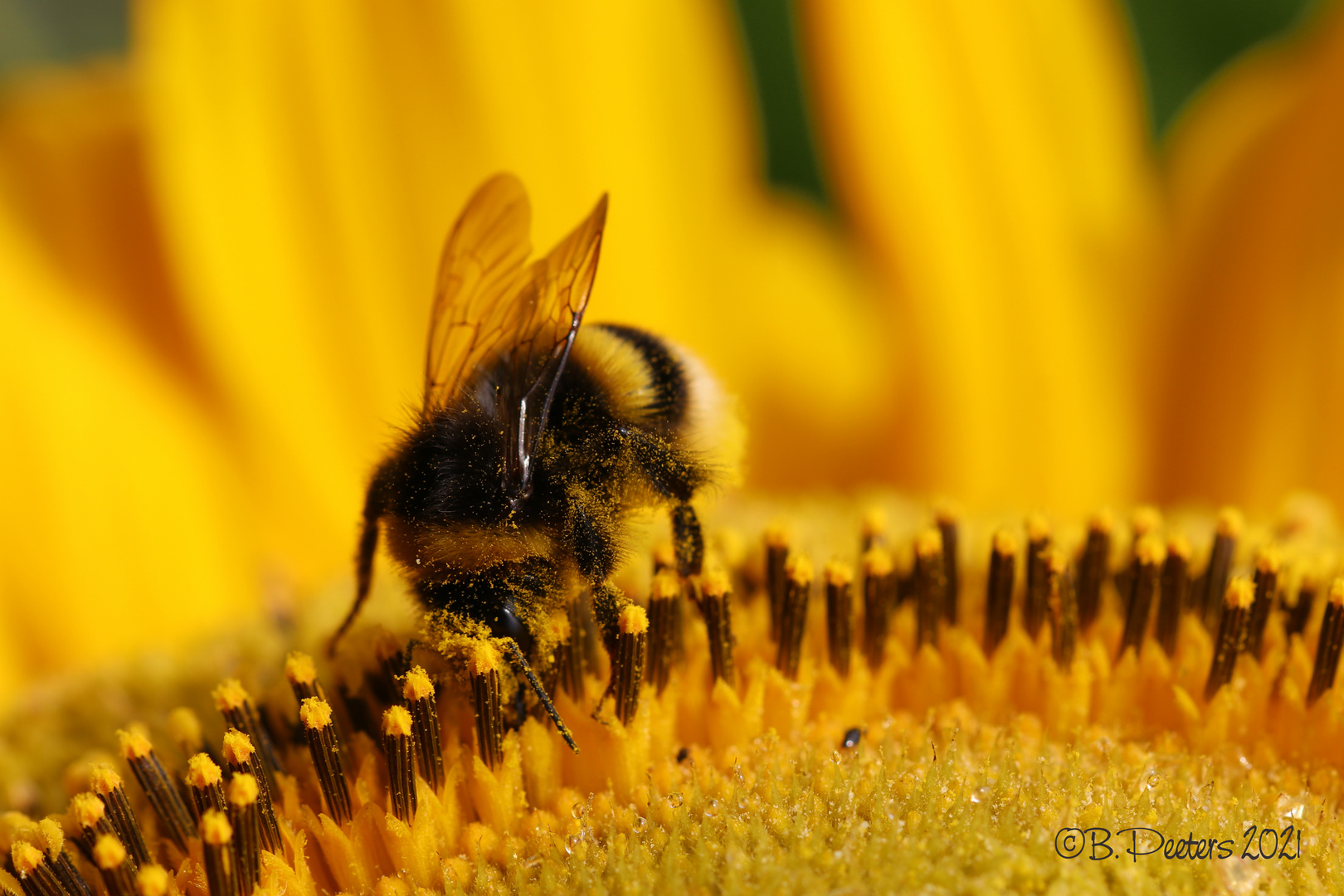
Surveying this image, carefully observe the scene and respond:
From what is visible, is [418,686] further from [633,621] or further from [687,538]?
[687,538]

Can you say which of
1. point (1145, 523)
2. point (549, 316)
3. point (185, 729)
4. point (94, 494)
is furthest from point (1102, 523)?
point (94, 494)

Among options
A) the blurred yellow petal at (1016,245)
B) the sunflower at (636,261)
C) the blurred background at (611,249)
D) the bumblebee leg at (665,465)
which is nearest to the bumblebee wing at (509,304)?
the bumblebee leg at (665,465)

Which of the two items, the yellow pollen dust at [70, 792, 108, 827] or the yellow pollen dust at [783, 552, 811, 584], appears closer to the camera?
the yellow pollen dust at [70, 792, 108, 827]

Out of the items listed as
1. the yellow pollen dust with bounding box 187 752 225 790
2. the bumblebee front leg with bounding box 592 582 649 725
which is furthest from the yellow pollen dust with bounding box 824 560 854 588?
the yellow pollen dust with bounding box 187 752 225 790

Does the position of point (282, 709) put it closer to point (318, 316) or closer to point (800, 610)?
point (800, 610)

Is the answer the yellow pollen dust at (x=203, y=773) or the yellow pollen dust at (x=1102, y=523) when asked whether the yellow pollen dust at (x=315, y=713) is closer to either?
the yellow pollen dust at (x=203, y=773)

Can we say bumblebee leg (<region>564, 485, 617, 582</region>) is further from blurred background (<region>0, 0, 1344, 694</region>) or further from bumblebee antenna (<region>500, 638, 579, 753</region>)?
blurred background (<region>0, 0, 1344, 694</region>)

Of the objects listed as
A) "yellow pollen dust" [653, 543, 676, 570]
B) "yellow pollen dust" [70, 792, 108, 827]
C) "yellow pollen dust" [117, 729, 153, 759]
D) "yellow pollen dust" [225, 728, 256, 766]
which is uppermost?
"yellow pollen dust" [653, 543, 676, 570]
